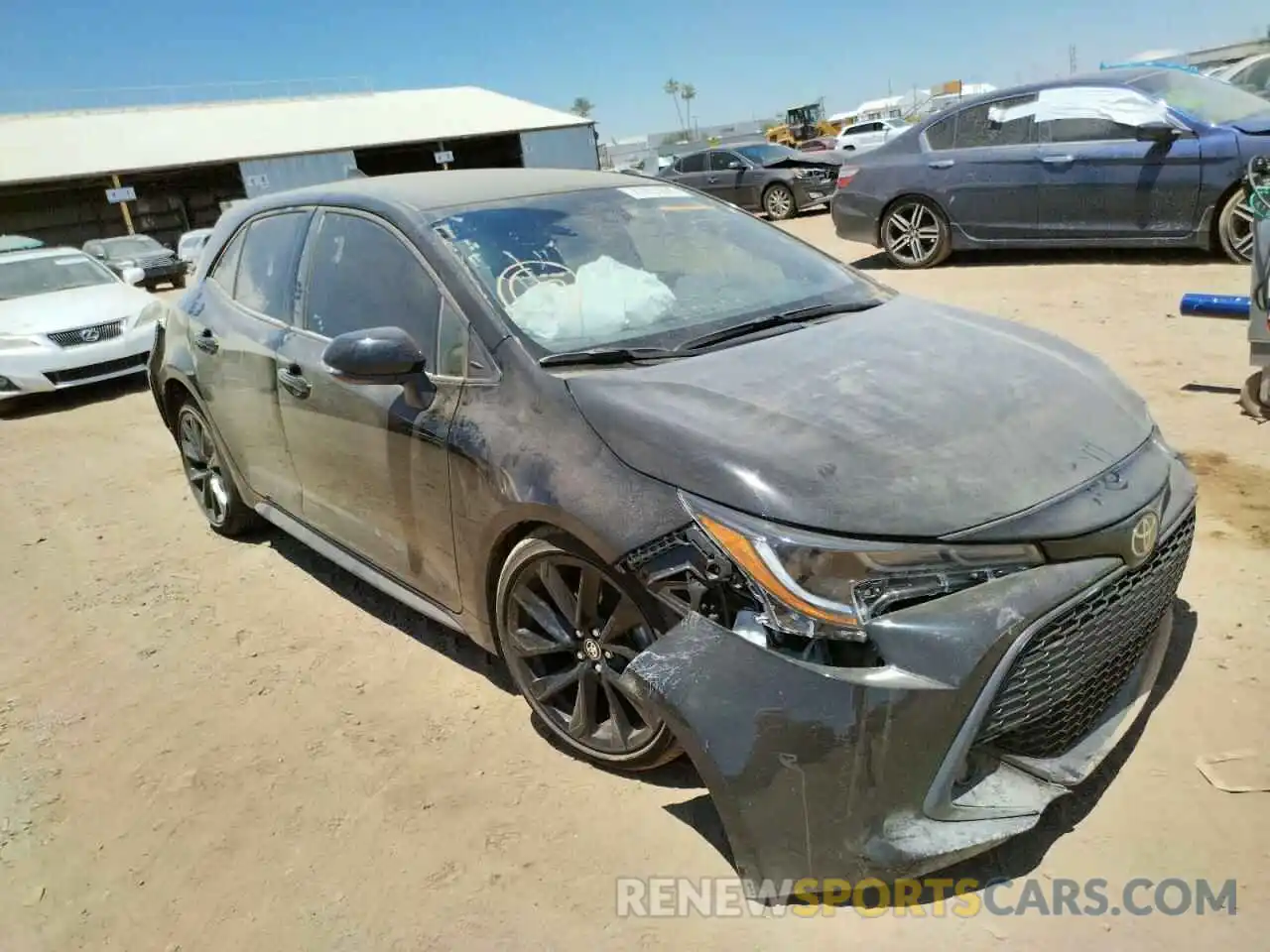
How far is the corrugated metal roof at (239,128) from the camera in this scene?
109 feet

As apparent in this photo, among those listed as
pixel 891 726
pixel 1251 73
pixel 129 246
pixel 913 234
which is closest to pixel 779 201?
pixel 1251 73

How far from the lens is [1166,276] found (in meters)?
7.51

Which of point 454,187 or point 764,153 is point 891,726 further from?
point 764,153

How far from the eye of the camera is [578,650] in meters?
2.58

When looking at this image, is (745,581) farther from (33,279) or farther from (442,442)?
(33,279)

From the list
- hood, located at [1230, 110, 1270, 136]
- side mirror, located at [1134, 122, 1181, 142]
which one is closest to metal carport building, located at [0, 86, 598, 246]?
side mirror, located at [1134, 122, 1181, 142]

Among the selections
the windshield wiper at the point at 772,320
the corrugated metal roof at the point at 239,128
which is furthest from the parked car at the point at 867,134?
the windshield wiper at the point at 772,320

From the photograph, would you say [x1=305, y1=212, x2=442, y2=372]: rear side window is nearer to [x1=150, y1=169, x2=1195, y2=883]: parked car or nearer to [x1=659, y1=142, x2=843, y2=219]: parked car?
[x1=150, y1=169, x2=1195, y2=883]: parked car

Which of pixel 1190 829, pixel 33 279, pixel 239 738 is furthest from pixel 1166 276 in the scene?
pixel 33 279

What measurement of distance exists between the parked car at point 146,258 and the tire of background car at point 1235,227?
20.5 m

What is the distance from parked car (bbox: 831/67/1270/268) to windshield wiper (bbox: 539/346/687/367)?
21.4ft

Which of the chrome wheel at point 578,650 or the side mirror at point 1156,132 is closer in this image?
the chrome wheel at point 578,650

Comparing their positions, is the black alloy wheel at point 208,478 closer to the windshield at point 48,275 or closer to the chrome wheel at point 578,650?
the chrome wheel at point 578,650

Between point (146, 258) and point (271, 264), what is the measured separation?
801 inches
